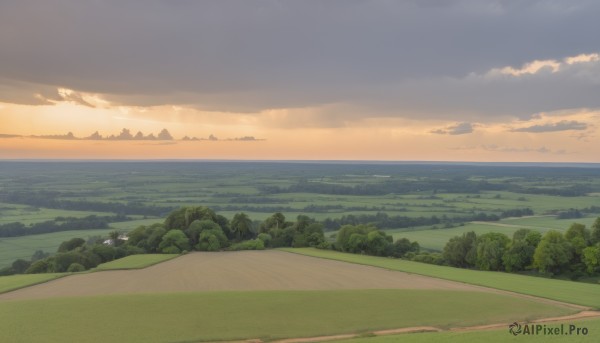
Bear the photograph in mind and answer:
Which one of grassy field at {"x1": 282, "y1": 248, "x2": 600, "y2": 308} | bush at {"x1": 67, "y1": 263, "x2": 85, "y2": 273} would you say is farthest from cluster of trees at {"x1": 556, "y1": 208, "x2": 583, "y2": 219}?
bush at {"x1": 67, "y1": 263, "x2": 85, "y2": 273}

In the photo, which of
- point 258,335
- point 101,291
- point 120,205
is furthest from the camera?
point 120,205

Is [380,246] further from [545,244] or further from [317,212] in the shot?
[317,212]

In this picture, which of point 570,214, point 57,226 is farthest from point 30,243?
point 570,214

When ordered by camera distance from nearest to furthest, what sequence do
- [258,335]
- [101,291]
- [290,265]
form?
[258,335]
[101,291]
[290,265]

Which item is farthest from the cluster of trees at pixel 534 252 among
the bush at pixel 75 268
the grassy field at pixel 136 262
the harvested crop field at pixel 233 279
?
the bush at pixel 75 268

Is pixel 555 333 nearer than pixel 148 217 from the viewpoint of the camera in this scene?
Yes

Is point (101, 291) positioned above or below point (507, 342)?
below

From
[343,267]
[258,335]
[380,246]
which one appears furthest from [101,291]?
[380,246]
